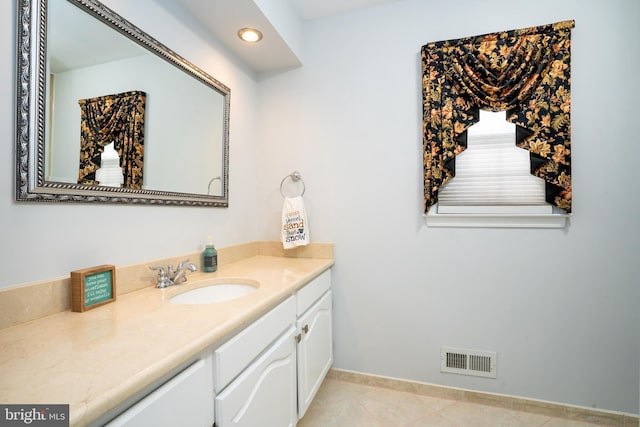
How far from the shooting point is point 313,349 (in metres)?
1.61

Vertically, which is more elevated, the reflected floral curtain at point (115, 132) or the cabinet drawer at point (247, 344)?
the reflected floral curtain at point (115, 132)

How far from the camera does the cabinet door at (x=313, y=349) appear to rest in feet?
4.74

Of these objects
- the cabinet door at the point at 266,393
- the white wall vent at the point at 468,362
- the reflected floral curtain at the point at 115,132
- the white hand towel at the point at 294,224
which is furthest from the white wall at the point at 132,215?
the white wall vent at the point at 468,362

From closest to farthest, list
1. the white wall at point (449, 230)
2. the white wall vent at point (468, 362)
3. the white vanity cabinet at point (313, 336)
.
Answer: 1. the white vanity cabinet at point (313, 336)
2. the white wall at point (449, 230)
3. the white wall vent at point (468, 362)

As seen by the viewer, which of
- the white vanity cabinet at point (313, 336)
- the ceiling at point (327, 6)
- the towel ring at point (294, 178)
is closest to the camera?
the white vanity cabinet at point (313, 336)

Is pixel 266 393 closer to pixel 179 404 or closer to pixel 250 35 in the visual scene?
pixel 179 404

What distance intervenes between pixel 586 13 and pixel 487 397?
7.08 ft

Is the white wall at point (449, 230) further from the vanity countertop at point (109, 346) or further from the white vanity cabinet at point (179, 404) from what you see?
the white vanity cabinet at point (179, 404)

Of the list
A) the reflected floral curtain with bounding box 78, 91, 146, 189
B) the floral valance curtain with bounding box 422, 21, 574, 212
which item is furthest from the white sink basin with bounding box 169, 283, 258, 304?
the floral valance curtain with bounding box 422, 21, 574, 212

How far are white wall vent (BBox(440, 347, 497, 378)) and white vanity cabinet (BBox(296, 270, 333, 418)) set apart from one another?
70 centimetres

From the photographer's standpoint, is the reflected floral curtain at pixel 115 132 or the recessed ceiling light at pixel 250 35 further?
the recessed ceiling light at pixel 250 35

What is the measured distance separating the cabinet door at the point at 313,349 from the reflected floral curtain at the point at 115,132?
1006 mm

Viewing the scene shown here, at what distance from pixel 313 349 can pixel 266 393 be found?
533 millimetres

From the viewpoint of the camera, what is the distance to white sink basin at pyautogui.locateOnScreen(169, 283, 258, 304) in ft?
4.43
